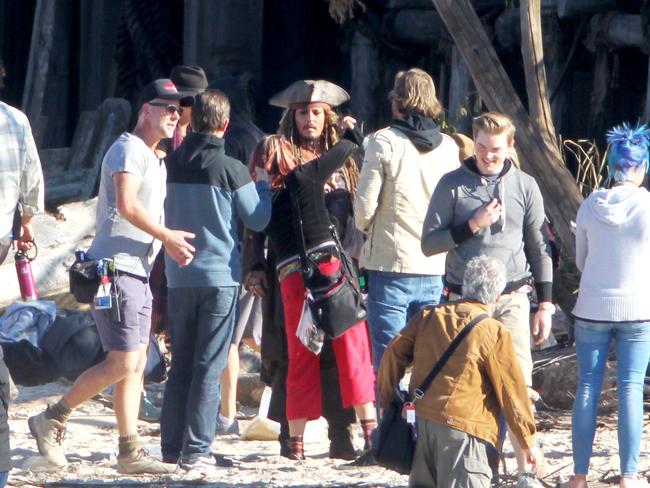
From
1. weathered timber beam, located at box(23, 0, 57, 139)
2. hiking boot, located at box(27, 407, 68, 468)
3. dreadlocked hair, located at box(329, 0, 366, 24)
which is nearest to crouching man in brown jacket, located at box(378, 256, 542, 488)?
hiking boot, located at box(27, 407, 68, 468)

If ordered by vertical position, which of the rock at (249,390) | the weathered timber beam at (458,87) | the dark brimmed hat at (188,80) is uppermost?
the weathered timber beam at (458,87)

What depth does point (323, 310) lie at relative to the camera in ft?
20.1

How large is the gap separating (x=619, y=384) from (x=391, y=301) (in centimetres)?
103

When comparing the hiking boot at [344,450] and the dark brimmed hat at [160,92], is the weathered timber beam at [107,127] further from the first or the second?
the hiking boot at [344,450]

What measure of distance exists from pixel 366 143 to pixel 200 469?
1572 millimetres

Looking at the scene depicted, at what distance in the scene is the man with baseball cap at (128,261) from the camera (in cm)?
595

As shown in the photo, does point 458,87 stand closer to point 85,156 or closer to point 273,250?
point 85,156

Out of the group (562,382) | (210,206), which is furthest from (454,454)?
(562,382)

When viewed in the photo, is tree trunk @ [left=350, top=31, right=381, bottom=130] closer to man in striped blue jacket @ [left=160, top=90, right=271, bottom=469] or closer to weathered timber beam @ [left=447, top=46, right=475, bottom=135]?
weathered timber beam @ [left=447, top=46, right=475, bottom=135]

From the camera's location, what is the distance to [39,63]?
13953 mm

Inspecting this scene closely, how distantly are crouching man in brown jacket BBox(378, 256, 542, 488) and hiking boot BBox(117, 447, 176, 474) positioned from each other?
1.29 meters

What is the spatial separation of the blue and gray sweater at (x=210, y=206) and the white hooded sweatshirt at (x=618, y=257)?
4.54 ft

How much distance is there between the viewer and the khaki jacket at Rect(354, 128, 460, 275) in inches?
241

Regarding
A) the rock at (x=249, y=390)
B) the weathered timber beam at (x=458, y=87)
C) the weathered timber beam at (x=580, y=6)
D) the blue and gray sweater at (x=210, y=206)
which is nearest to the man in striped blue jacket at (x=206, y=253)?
the blue and gray sweater at (x=210, y=206)
